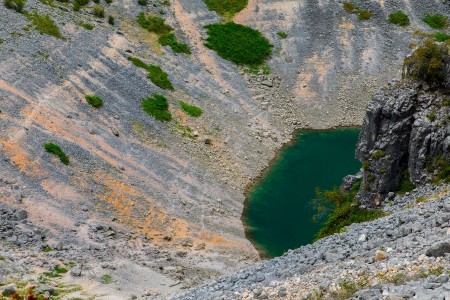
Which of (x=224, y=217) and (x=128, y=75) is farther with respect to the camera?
(x=128, y=75)

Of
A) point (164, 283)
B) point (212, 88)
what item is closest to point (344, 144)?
point (212, 88)

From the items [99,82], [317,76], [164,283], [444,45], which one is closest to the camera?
[164,283]

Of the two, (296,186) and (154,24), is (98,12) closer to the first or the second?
(154,24)

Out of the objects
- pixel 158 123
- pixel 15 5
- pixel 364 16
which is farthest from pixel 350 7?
pixel 15 5

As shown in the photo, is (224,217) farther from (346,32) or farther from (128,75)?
(346,32)

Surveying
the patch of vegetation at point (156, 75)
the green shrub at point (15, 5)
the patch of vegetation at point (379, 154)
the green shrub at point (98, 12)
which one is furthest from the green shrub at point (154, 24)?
the patch of vegetation at point (379, 154)

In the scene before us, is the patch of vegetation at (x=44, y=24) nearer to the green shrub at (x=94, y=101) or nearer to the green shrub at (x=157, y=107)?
the green shrub at (x=94, y=101)

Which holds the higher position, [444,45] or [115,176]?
[444,45]
